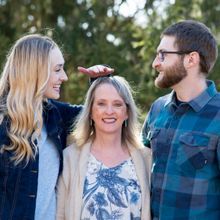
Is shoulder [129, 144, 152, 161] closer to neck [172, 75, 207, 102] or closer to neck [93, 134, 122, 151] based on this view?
neck [93, 134, 122, 151]

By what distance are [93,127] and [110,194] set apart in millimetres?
549

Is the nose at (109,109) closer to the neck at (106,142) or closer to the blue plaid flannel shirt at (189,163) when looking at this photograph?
the neck at (106,142)

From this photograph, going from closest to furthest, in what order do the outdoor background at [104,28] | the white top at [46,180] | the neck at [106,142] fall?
the white top at [46,180]
the neck at [106,142]
the outdoor background at [104,28]

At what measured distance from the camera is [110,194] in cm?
380

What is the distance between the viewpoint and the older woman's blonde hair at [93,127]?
4020mm

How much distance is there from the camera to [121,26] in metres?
11.0

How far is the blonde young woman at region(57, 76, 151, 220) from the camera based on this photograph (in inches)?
149

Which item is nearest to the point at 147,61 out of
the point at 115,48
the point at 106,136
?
the point at 115,48

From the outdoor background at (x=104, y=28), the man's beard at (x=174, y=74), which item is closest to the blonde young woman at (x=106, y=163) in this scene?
the man's beard at (x=174, y=74)

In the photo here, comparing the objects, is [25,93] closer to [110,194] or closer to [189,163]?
[110,194]

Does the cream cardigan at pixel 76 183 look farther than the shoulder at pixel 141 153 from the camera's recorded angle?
No

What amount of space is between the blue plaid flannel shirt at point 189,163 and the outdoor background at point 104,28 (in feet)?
19.0

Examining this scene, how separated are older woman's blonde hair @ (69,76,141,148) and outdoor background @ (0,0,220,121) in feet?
17.9

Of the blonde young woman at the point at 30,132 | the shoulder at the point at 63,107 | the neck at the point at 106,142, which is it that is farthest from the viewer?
the shoulder at the point at 63,107
